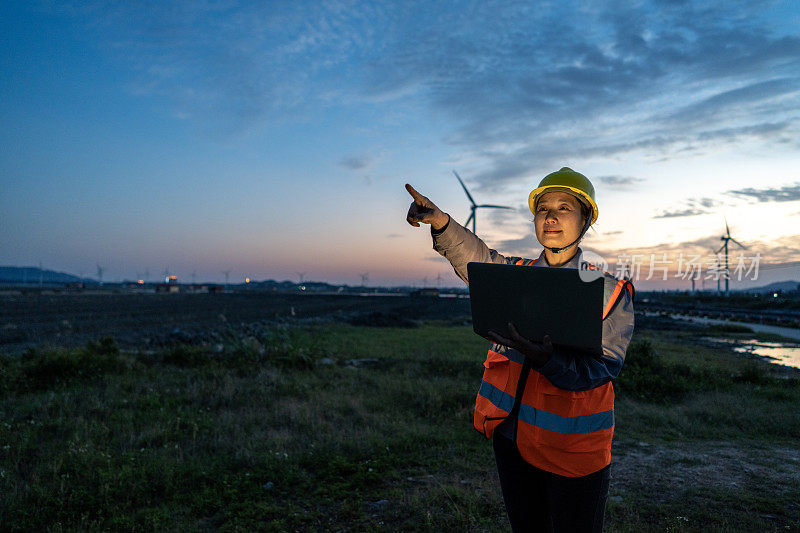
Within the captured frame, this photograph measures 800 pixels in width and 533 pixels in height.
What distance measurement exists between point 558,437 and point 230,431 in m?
6.23

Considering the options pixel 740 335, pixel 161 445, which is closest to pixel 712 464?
pixel 161 445

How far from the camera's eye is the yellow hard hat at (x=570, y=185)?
2.30 meters

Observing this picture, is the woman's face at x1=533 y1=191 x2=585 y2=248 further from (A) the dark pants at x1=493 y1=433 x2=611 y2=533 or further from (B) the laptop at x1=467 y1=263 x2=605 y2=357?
(A) the dark pants at x1=493 y1=433 x2=611 y2=533

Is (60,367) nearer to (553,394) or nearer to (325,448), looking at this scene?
(325,448)

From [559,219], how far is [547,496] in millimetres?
1448

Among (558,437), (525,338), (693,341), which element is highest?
(525,338)

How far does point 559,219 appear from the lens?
2.35 meters

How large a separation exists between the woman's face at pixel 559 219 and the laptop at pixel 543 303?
514 millimetres

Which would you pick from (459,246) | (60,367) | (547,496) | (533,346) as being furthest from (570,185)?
(60,367)

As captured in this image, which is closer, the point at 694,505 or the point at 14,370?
the point at 694,505

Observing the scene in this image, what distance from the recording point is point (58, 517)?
4.50 meters

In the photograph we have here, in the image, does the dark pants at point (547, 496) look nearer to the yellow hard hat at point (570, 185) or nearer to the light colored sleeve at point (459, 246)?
the light colored sleeve at point (459, 246)

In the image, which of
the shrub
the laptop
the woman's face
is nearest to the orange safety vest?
the laptop

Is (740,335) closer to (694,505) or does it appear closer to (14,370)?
(694,505)
